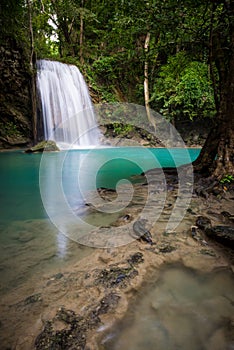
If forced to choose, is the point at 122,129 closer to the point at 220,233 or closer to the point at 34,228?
the point at 34,228

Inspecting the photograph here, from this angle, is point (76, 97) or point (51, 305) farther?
point (76, 97)

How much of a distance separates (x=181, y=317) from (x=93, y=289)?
580mm

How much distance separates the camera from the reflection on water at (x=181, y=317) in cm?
111

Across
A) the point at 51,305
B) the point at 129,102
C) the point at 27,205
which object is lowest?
the point at 27,205

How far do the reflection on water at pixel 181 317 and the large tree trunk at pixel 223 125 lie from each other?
2.61 meters

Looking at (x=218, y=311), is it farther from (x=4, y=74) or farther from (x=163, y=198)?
(x=4, y=74)

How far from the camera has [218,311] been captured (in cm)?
130

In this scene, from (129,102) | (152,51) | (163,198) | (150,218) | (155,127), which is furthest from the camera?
(129,102)

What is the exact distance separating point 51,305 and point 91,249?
0.73 m

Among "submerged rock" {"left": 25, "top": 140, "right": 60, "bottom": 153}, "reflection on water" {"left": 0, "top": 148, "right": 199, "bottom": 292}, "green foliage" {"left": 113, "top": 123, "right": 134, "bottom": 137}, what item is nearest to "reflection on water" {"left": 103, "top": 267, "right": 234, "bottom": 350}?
"reflection on water" {"left": 0, "top": 148, "right": 199, "bottom": 292}

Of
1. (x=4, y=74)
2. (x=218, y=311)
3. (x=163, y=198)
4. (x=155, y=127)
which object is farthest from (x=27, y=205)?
(x=155, y=127)

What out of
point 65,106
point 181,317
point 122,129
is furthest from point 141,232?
point 122,129

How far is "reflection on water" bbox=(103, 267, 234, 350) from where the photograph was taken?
3.63 ft

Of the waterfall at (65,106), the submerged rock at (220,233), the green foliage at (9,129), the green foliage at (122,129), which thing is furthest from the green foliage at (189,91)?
the submerged rock at (220,233)
